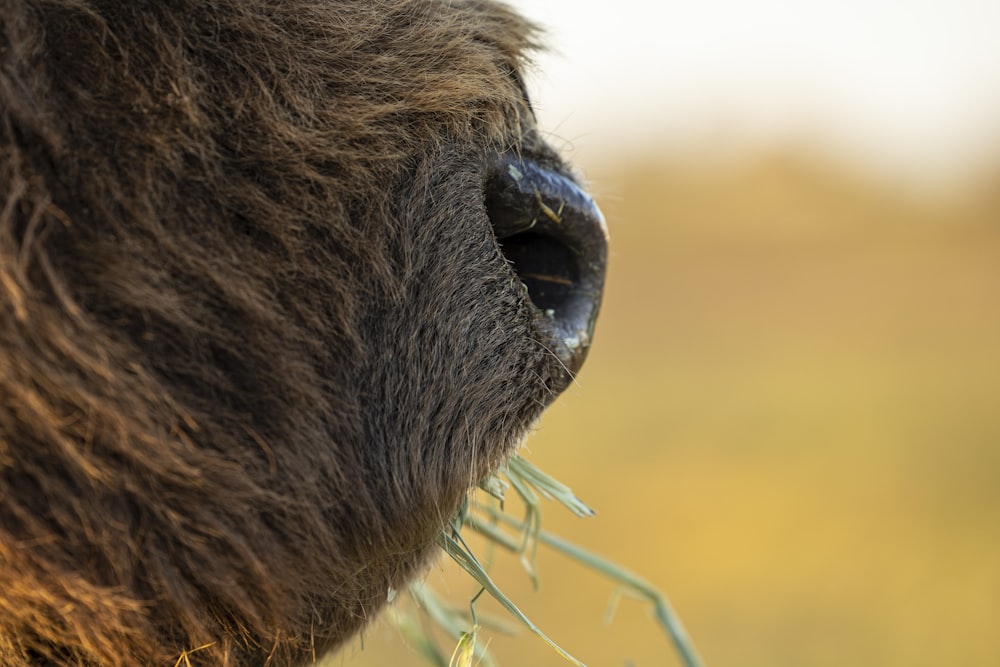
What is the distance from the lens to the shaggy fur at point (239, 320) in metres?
1.27

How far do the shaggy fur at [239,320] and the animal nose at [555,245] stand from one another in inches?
1.6

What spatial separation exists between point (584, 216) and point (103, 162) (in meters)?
0.70

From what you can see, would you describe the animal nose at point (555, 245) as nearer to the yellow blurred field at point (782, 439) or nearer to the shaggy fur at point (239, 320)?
the shaggy fur at point (239, 320)

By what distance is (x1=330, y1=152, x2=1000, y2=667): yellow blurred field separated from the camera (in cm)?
664

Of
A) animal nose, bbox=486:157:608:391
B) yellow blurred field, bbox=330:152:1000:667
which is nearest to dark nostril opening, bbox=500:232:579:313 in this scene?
animal nose, bbox=486:157:608:391

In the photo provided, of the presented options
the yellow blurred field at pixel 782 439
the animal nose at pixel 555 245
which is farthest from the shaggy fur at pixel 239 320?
the yellow blurred field at pixel 782 439

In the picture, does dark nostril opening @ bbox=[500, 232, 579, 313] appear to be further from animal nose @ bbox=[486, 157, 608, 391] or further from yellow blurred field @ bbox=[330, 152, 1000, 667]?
yellow blurred field @ bbox=[330, 152, 1000, 667]

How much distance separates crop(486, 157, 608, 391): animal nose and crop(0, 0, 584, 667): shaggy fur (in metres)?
0.04

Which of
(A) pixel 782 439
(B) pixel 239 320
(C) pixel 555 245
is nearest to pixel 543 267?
(C) pixel 555 245

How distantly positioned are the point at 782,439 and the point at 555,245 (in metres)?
8.63

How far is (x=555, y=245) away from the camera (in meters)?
1.73

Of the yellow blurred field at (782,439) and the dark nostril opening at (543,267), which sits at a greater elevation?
the dark nostril opening at (543,267)

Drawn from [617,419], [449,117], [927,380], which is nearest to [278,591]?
[449,117]

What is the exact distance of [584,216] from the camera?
5.52 feet
